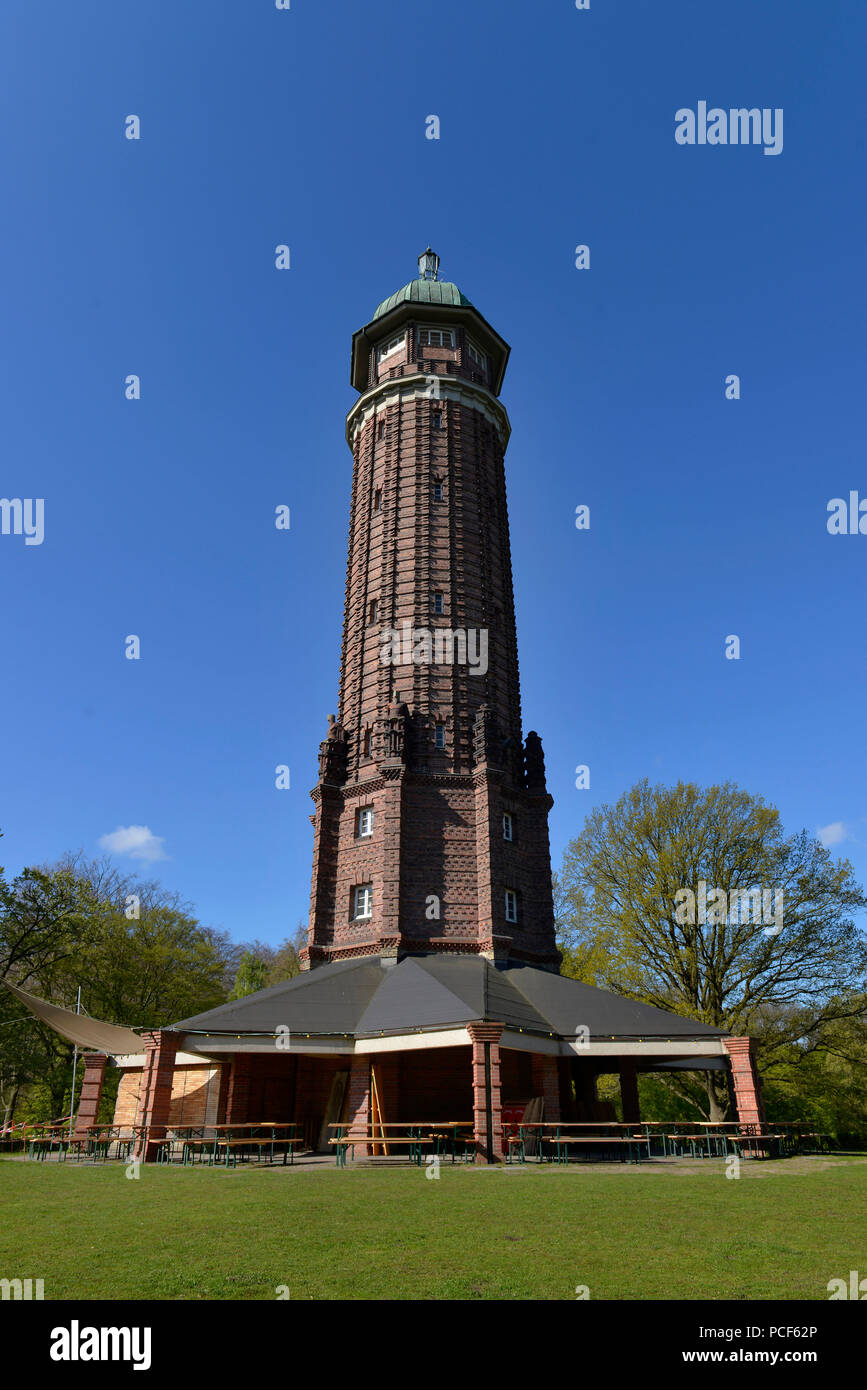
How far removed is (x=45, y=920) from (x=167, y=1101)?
1657cm

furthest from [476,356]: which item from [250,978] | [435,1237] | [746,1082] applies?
[435,1237]

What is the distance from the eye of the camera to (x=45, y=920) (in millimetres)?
33500

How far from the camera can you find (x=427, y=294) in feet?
123

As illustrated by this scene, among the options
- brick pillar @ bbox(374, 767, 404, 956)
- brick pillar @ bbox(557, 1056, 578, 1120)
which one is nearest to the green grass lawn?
brick pillar @ bbox(557, 1056, 578, 1120)

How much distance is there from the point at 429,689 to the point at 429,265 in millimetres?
23542

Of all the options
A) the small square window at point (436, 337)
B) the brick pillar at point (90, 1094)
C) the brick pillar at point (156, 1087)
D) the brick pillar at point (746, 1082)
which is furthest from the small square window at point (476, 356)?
the brick pillar at point (90, 1094)

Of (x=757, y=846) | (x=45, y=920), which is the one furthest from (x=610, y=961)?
(x=45, y=920)

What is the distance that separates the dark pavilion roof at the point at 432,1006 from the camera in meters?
20.6

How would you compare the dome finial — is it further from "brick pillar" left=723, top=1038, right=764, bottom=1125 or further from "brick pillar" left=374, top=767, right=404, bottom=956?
"brick pillar" left=723, top=1038, right=764, bottom=1125

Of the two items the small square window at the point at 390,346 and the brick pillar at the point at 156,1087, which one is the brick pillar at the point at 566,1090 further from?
the small square window at the point at 390,346

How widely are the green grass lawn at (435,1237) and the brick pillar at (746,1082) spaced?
23.2 ft

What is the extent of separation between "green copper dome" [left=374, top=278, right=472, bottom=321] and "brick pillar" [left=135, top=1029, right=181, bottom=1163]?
100 ft
